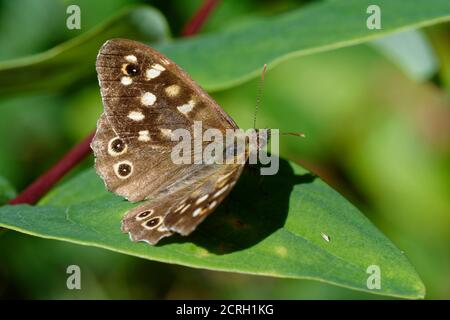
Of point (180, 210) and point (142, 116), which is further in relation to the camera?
point (142, 116)

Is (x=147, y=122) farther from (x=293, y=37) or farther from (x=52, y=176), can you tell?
(x=293, y=37)

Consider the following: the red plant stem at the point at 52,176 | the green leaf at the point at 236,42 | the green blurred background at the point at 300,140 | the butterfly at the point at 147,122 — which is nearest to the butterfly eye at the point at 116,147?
the butterfly at the point at 147,122

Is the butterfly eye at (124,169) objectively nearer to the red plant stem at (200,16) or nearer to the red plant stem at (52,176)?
the red plant stem at (52,176)

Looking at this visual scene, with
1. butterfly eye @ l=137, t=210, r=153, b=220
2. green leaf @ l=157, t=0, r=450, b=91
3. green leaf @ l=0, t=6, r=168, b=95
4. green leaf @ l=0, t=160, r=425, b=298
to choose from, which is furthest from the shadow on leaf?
green leaf @ l=0, t=6, r=168, b=95

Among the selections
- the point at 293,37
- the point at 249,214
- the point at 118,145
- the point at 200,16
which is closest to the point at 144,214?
the point at 249,214

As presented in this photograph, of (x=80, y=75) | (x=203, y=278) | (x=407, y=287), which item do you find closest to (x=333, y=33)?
(x=407, y=287)
